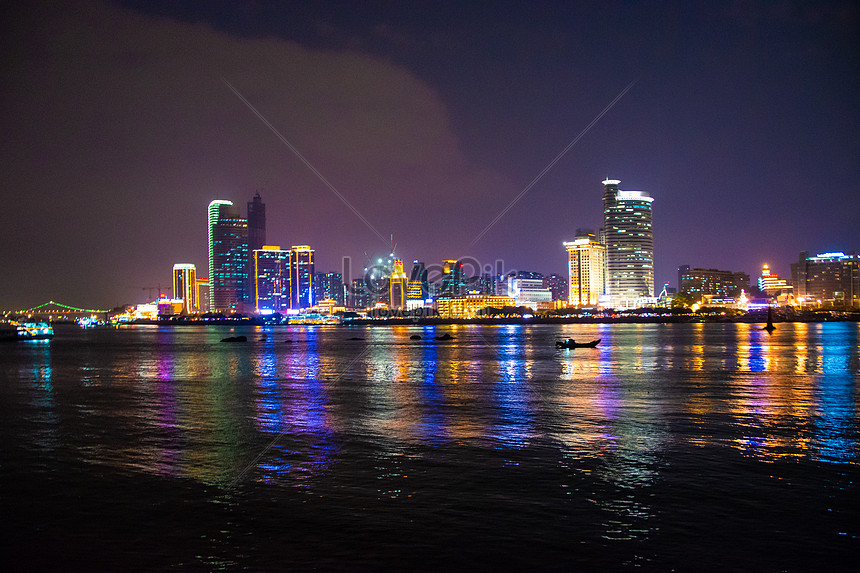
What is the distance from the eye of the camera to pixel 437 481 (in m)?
15.4

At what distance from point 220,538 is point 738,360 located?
53946 millimetres

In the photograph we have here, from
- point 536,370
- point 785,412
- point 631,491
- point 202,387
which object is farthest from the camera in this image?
point 536,370

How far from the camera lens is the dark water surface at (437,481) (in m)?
11.0

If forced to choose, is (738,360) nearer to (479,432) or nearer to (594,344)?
(594,344)

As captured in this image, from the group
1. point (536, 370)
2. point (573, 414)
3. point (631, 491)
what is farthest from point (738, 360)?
point (631, 491)

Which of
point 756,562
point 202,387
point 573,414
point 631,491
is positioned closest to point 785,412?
point 573,414

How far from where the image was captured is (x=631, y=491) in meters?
14.3

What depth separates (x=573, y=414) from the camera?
1018 inches

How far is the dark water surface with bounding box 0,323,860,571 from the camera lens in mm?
10992

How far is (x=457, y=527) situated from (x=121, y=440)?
14036 mm

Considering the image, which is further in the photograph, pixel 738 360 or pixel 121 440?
pixel 738 360

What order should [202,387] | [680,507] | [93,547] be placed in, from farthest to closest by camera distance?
[202,387], [680,507], [93,547]

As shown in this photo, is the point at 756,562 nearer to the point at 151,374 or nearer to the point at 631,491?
the point at 631,491

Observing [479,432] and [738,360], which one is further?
[738,360]
